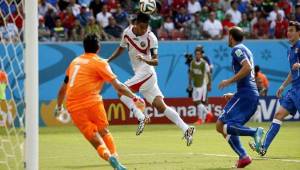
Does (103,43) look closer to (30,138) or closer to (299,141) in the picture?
(299,141)

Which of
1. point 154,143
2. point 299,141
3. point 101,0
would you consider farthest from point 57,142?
point 101,0

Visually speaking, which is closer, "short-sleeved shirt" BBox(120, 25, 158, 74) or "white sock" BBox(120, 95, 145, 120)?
"short-sleeved shirt" BBox(120, 25, 158, 74)

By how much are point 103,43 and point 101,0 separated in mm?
2683

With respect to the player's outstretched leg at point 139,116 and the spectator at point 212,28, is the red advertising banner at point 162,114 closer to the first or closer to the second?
the spectator at point 212,28

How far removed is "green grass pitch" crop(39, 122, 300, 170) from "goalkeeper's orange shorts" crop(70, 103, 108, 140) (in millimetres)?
1927

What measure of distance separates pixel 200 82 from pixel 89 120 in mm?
16632

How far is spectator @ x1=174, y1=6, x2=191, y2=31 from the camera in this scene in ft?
102

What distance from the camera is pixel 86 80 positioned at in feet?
38.1

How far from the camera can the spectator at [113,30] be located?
29.7 m

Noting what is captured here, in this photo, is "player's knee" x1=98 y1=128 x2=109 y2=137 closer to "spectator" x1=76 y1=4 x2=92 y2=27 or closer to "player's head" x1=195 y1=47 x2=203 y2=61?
"player's head" x1=195 y1=47 x2=203 y2=61

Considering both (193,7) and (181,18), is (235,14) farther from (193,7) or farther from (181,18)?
(181,18)

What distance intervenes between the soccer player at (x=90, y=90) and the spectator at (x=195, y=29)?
19158 millimetres

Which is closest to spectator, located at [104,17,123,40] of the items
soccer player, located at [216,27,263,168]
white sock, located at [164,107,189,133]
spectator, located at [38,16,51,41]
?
spectator, located at [38,16,51,41]

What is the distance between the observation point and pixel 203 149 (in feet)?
56.4
